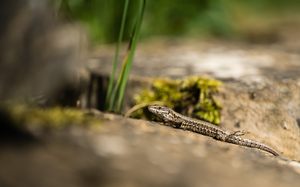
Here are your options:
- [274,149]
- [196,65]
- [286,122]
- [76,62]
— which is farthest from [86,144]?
[196,65]

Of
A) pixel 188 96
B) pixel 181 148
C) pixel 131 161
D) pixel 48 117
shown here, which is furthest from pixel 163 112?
pixel 131 161

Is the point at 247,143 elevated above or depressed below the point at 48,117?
below

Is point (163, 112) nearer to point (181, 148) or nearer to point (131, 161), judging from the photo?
point (181, 148)

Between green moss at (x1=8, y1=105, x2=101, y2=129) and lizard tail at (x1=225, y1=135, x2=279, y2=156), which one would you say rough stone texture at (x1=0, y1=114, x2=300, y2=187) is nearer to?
green moss at (x1=8, y1=105, x2=101, y2=129)

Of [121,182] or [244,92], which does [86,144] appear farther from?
[244,92]

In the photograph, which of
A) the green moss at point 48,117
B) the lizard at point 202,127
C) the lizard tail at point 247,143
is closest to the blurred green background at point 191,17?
the lizard at point 202,127

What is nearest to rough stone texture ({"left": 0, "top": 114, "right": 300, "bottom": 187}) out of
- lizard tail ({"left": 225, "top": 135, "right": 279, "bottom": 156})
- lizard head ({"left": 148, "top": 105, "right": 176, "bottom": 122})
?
lizard tail ({"left": 225, "top": 135, "right": 279, "bottom": 156})
